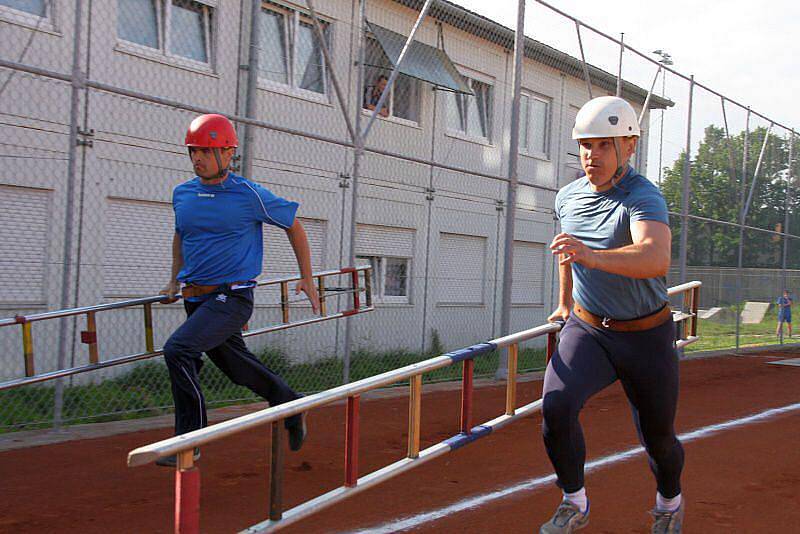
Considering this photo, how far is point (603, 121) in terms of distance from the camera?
159 inches

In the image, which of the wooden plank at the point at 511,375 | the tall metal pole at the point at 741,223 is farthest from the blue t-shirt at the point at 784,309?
the wooden plank at the point at 511,375

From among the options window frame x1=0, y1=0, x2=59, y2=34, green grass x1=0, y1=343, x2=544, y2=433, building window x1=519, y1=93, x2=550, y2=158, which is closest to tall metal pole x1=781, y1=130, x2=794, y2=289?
building window x1=519, y1=93, x2=550, y2=158

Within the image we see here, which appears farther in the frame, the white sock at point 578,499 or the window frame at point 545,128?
the window frame at point 545,128

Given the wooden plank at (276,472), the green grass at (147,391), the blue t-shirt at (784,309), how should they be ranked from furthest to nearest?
1. the blue t-shirt at (784,309)
2. the green grass at (147,391)
3. the wooden plank at (276,472)

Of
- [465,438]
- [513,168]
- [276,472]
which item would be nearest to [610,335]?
[465,438]

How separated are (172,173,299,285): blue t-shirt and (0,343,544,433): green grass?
2649mm

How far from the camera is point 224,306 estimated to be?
5309mm

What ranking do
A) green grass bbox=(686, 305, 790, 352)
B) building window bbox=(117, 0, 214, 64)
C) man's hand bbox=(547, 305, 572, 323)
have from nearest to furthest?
1. man's hand bbox=(547, 305, 572, 323)
2. building window bbox=(117, 0, 214, 64)
3. green grass bbox=(686, 305, 790, 352)

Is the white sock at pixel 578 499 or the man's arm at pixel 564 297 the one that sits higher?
the man's arm at pixel 564 297

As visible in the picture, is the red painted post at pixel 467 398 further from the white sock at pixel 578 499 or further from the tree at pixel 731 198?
the tree at pixel 731 198

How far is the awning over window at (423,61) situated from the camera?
1418cm

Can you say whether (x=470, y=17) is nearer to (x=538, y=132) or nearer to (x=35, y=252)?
(x=538, y=132)

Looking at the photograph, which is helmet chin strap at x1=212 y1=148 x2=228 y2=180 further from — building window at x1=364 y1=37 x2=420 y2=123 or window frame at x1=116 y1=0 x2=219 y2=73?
building window at x1=364 y1=37 x2=420 y2=123

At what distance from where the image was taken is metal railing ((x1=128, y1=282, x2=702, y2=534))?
259 cm
